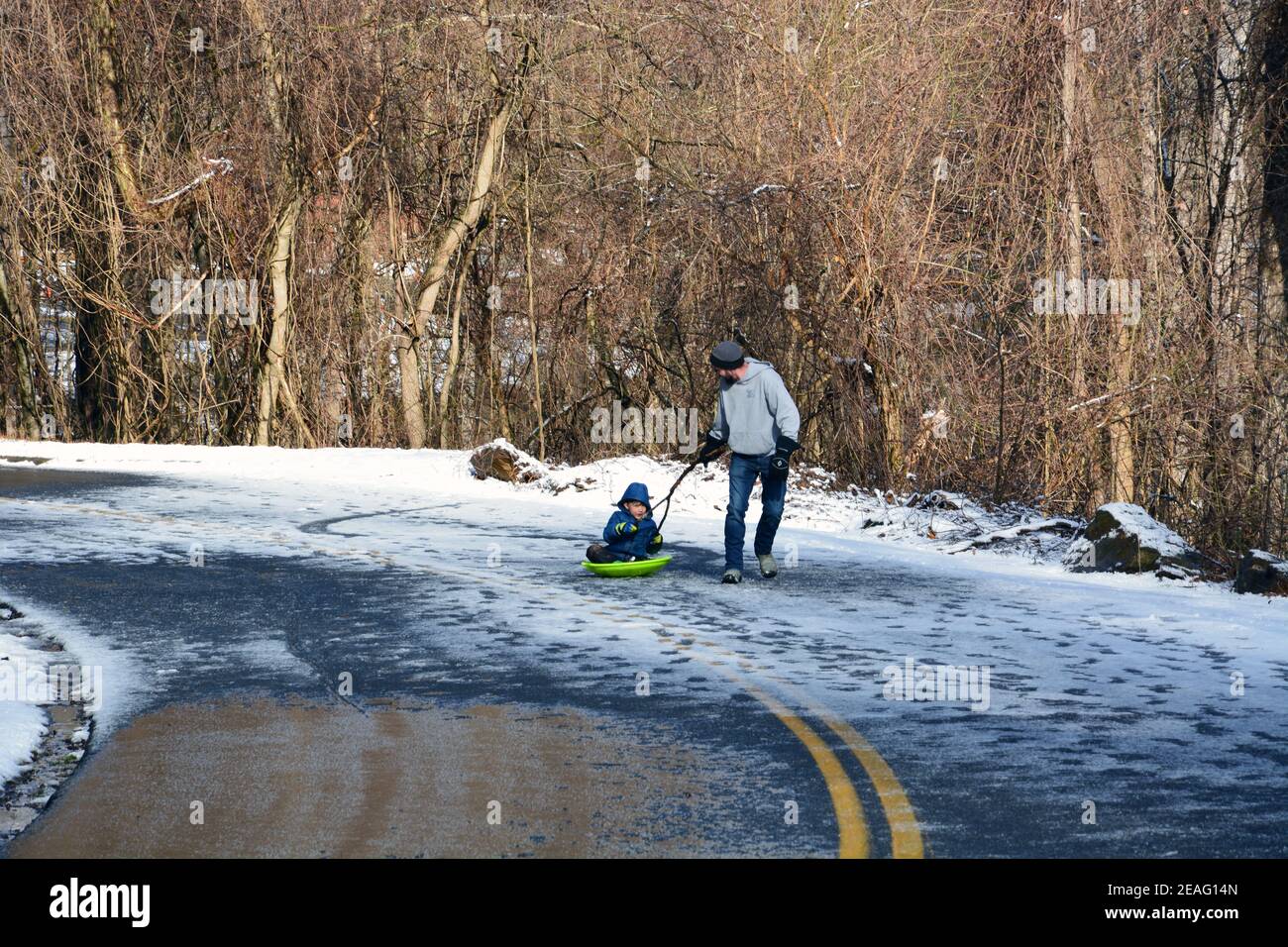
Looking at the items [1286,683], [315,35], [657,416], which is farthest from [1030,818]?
[315,35]

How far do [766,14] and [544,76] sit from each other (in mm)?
9259

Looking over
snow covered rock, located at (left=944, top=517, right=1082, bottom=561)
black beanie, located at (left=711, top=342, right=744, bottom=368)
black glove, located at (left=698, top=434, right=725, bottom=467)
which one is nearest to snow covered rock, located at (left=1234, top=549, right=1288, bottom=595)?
snow covered rock, located at (left=944, top=517, right=1082, bottom=561)

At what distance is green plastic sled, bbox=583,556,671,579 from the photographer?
15156mm

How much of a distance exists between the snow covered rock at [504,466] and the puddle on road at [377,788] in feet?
48.4

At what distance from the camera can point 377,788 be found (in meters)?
7.78

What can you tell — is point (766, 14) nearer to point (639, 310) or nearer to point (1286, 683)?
point (639, 310)

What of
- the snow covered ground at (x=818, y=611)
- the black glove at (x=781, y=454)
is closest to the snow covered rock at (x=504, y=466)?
the snow covered ground at (x=818, y=611)

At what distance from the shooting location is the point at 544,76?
31688 millimetres

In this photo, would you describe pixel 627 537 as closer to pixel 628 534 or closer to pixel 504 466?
pixel 628 534

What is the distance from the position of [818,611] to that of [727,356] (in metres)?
2.33

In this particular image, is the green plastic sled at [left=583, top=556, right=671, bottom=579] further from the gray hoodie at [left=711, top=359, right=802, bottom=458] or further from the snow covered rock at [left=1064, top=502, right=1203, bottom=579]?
the snow covered rock at [left=1064, top=502, right=1203, bottom=579]

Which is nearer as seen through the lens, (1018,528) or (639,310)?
(1018,528)

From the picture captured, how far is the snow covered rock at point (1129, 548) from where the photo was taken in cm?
1580

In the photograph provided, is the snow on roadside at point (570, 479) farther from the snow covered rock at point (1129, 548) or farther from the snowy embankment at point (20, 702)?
the snowy embankment at point (20, 702)
